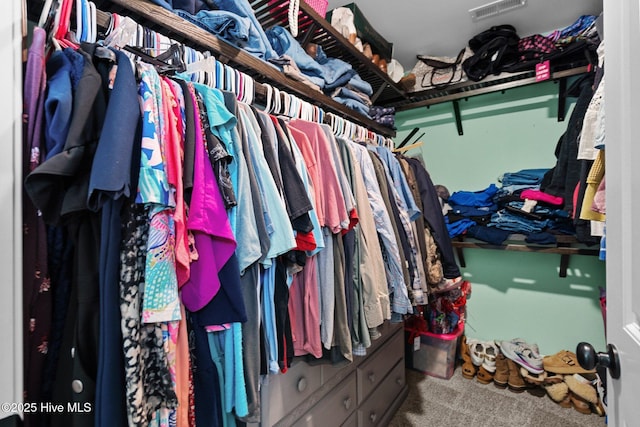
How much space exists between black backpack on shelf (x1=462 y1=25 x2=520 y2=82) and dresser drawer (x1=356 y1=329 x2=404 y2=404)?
72.6 inches

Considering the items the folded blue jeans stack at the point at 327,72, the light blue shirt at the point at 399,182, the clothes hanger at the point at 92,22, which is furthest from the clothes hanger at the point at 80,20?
the light blue shirt at the point at 399,182

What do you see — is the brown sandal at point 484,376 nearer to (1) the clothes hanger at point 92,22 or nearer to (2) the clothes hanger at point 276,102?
(2) the clothes hanger at point 276,102

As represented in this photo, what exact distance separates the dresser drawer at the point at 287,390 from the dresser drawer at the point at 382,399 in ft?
1.62

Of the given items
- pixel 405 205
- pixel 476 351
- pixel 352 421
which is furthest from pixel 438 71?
pixel 352 421

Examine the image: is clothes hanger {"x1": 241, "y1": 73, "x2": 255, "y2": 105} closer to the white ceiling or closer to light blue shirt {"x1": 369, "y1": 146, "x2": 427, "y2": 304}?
light blue shirt {"x1": 369, "y1": 146, "x2": 427, "y2": 304}

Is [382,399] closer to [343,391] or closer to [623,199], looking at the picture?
[343,391]

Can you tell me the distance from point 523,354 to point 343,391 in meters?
1.45

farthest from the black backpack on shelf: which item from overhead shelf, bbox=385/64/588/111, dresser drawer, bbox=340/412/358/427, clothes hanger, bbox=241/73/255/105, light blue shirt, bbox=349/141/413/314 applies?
dresser drawer, bbox=340/412/358/427

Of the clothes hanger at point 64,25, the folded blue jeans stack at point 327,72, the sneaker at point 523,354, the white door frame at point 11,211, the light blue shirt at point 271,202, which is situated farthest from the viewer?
the sneaker at point 523,354

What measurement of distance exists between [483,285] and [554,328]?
0.49 meters

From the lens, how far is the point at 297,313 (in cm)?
93

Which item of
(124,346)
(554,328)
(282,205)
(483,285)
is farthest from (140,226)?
(554,328)

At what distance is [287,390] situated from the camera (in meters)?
0.98

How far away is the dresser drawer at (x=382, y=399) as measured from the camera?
4.69ft
